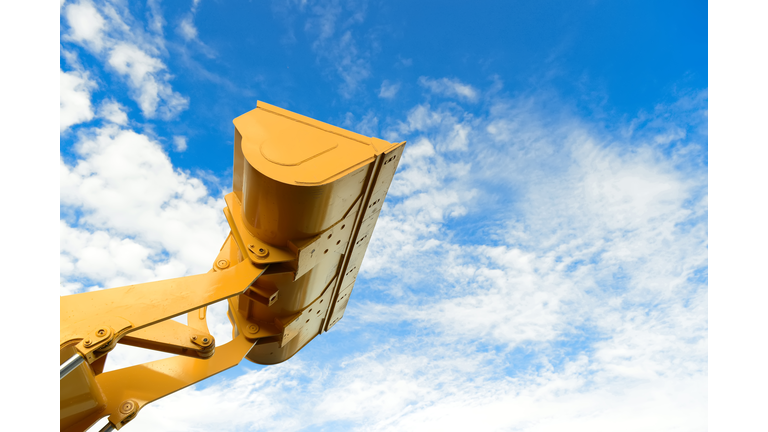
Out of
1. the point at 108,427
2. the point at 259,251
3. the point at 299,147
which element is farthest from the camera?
the point at 259,251

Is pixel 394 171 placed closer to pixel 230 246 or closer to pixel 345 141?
pixel 345 141

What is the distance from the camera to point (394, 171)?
14.6 ft

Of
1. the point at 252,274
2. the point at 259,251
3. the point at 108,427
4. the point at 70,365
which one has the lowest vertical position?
the point at 108,427

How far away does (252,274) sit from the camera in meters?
3.76

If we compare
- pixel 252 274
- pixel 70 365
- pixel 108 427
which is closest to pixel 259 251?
pixel 252 274

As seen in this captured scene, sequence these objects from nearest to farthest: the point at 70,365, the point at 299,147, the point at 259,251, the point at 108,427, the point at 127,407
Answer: the point at 70,365 < the point at 108,427 < the point at 127,407 < the point at 299,147 < the point at 259,251

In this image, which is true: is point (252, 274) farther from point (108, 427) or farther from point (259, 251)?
point (108, 427)

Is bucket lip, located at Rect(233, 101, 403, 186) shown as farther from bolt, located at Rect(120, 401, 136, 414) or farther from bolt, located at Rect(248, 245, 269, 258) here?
bolt, located at Rect(120, 401, 136, 414)

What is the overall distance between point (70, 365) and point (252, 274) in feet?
5.13

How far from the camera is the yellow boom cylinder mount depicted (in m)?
2.89

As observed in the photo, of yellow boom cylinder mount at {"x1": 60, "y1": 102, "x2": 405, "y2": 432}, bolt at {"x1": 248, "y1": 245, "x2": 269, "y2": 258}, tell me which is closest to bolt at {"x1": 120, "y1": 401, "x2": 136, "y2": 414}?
yellow boom cylinder mount at {"x1": 60, "y1": 102, "x2": 405, "y2": 432}

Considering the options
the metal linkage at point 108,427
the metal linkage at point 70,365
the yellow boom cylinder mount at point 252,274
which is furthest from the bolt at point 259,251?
the metal linkage at point 108,427

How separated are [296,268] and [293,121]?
164cm

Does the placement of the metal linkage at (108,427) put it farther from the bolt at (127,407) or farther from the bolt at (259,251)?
the bolt at (259,251)
